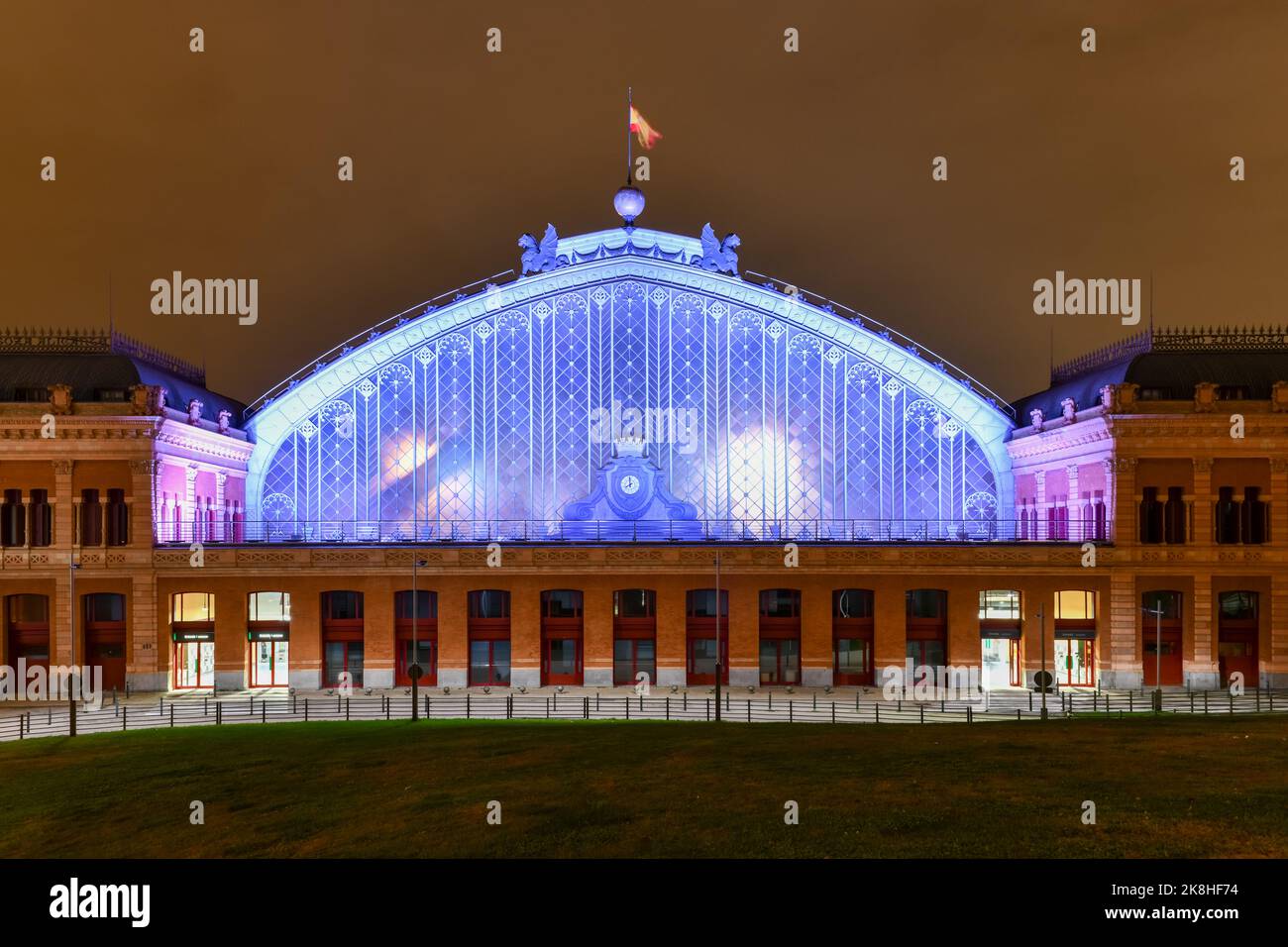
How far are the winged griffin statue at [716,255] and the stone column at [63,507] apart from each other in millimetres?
40169

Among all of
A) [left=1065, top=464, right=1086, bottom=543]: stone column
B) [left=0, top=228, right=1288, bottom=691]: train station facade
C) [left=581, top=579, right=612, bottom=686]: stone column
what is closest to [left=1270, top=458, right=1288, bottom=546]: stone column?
[left=0, top=228, right=1288, bottom=691]: train station facade

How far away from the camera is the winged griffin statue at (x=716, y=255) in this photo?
59906 millimetres

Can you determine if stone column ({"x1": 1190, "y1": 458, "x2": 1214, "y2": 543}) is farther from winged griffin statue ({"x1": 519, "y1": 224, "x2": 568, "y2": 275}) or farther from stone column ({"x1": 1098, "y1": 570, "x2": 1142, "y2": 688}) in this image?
winged griffin statue ({"x1": 519, "y1": 224, "x2": 568, "y2": 275})

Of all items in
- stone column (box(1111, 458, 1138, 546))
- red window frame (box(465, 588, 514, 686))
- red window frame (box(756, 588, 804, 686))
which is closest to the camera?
stone column (box(1111, 458, 1138, 546))

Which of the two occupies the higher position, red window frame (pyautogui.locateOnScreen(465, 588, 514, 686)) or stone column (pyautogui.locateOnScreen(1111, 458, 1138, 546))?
stone column (pyautogui.locateOnScreen(1111, 458, 1138, 546))

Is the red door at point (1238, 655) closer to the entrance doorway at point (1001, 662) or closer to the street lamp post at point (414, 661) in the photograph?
the entrance doorway at point (1001, 662)

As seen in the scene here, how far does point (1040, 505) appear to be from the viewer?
2328 inches

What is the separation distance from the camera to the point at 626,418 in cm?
5866

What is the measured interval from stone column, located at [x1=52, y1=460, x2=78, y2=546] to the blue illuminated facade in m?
10.9

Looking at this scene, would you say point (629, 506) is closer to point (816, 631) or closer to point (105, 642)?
point (816, 631)

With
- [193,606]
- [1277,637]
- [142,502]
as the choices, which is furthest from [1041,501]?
[142,502]

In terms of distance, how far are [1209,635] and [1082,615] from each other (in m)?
6.75

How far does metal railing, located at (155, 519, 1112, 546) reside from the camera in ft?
185

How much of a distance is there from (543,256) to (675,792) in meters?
44.2
